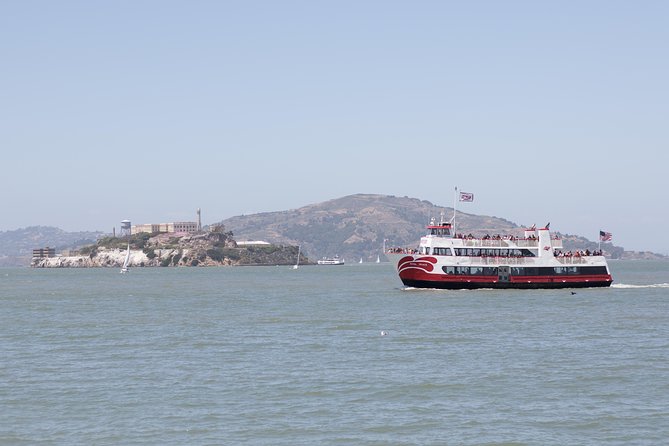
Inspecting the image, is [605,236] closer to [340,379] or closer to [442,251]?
[442,251]

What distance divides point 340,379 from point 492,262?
6372 cm

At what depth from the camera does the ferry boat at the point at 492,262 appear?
101438 millimetres

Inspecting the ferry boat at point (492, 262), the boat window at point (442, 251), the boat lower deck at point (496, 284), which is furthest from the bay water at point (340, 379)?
the boat lower deck at point (496, 284)

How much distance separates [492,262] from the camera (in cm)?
10325

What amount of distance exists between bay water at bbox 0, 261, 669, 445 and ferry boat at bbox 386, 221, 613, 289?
23730 mm

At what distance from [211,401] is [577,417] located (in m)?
13.9

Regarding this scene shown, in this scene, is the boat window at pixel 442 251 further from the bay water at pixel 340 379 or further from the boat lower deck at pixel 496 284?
the bay water at pixel 340 379

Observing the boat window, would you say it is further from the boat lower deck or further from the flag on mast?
the flag on mast

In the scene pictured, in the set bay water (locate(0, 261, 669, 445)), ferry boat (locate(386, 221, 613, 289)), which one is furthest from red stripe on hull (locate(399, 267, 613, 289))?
bay water (locate(0, 261, 669, 445))

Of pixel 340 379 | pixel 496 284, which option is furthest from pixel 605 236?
pixel 340 379

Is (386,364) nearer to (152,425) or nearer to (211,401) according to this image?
(211,401)

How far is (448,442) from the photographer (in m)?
30.3

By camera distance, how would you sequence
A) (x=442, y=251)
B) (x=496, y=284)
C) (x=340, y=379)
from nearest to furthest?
(x=340, y=379) → (x=442, y=251) → (x=496, y=284)

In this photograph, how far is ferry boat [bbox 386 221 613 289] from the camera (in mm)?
101438
